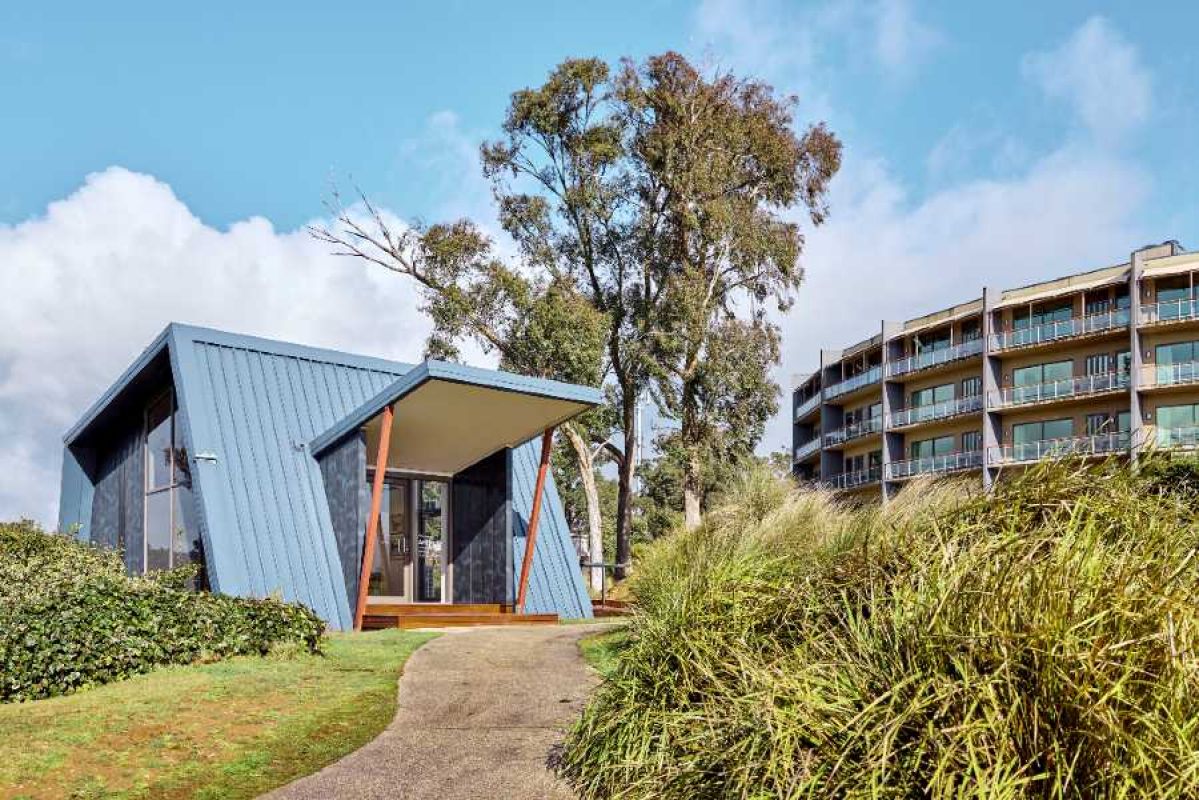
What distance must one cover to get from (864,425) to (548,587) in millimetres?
43026

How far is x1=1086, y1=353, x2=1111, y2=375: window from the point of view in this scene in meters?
45.6

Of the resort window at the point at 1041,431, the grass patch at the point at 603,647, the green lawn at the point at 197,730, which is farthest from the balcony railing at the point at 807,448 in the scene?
the green lawn at the point at 197,730

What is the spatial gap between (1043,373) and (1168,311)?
6.30 metres

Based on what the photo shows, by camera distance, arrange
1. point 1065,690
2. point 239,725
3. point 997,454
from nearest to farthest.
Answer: point 1065,690 < point 239,725 < point 997,454

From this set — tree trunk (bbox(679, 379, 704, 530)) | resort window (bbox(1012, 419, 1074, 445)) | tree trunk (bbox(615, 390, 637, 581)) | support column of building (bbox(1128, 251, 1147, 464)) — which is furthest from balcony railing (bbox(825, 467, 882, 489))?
tree trunk (bbox(679, 379, 704, 530))

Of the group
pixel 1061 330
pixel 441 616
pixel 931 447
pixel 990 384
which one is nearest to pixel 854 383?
pixel 931 447

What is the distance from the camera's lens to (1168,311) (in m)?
43.2

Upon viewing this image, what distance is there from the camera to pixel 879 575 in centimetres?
521

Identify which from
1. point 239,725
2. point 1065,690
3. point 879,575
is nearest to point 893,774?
point 1065,690

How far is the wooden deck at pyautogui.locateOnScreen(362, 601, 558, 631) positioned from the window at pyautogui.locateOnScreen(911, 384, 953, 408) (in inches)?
1599

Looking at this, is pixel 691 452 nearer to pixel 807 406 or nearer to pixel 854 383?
pixel 854 383

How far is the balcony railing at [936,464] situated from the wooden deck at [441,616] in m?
34.3

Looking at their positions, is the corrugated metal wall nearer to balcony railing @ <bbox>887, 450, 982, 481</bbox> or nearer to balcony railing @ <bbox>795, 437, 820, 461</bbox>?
balcony railing @ <bbox>887, 450, 982, 481</bbox>

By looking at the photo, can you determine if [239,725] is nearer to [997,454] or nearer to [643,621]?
[643,621]
